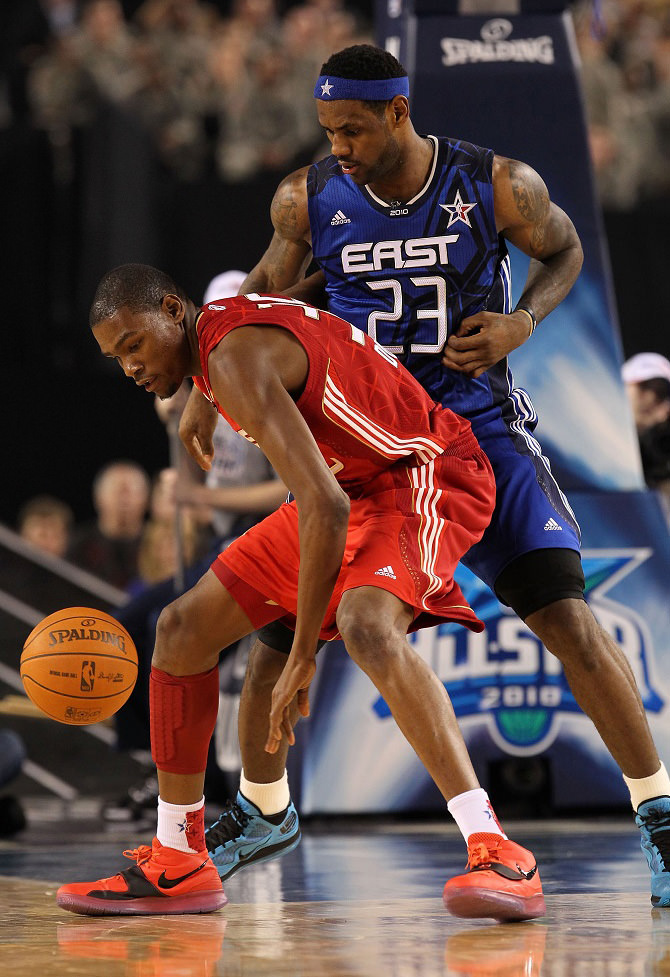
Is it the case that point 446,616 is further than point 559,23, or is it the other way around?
point 559,23

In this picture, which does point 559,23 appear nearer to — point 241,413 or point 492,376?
point 492,376

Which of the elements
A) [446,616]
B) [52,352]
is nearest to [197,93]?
[52,352]

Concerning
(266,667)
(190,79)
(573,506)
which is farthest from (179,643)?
(190,79)

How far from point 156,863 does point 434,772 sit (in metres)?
0.77

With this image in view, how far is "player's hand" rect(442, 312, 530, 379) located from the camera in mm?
3865

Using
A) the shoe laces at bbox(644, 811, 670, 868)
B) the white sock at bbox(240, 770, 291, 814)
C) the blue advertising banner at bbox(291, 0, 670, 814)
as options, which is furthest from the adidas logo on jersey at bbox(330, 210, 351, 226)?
the blue advertising banner at bbox(291, 0, 670, 814)

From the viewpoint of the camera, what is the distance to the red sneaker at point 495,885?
3.17 metres

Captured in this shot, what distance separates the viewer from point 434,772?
3320mm

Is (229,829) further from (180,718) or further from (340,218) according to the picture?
(340,218)

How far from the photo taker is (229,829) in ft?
13.1

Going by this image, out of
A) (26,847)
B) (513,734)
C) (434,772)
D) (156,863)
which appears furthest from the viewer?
(513,734)

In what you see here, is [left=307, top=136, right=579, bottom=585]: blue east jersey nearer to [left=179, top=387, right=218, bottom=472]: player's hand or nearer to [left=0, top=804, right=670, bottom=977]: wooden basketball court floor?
[left=179, top=387, right=218, bottom=472]: player's hand

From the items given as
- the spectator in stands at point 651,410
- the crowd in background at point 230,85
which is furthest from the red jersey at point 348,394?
the crowd in background at point 230,85

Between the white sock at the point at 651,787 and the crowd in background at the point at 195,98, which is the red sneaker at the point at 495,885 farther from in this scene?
the crowd in background at the point at 195,98
